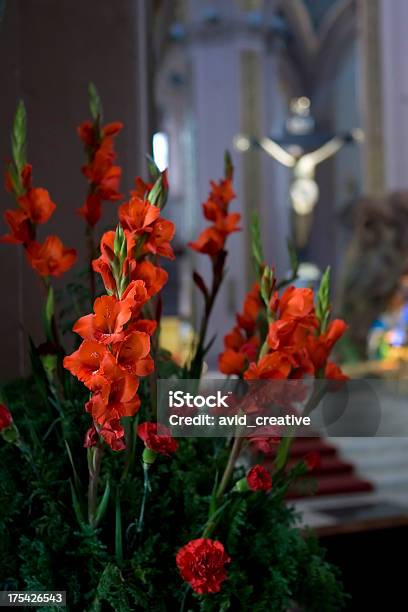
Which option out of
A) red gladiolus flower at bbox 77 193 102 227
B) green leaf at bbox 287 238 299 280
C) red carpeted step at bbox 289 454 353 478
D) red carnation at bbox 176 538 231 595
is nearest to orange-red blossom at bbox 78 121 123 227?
red gladiolus flower at bbox 77 193 102 227

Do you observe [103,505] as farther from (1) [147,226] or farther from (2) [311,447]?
(2) [311,447]

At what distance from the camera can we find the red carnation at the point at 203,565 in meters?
0.81

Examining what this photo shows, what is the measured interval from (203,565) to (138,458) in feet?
0.55

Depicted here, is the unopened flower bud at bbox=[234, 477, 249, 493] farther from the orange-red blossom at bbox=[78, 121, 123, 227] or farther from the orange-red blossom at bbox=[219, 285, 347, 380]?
the orange-red blossom at bbox=[78, 121, 123, 227]

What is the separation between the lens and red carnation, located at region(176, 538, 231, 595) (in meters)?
0.81

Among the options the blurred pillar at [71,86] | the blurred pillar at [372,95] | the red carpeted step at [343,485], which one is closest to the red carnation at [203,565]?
the blurred pillar at [71,86]

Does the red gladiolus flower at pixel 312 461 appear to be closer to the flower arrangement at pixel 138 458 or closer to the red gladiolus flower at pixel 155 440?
the flower arrangement at pixel 138 458

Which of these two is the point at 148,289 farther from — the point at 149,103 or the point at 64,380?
the point at 149,103

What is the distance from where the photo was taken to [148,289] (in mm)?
795

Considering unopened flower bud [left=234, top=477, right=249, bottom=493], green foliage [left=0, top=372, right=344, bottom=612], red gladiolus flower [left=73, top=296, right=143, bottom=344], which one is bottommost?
green foliage [left=0, top=372, right=344, bottom=612]

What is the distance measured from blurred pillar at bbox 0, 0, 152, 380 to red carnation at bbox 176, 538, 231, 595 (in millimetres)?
661

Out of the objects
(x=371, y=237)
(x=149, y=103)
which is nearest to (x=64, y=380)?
(x=149, y=103)

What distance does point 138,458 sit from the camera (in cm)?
95

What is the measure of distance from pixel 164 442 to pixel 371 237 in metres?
7.09
